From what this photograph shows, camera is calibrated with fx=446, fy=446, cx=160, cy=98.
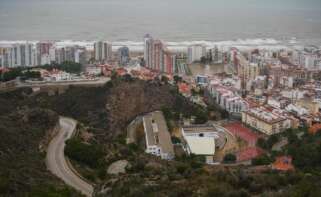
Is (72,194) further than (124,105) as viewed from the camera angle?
No

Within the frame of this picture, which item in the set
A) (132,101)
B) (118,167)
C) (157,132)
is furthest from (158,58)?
(118,167)

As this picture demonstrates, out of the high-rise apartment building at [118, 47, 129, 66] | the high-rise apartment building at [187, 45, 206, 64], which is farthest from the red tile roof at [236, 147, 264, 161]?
the high-rise apartment building at [187, 45, 206, 64]

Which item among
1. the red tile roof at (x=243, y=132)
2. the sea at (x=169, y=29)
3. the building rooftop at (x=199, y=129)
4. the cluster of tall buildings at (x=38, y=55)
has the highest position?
the sea at (x=169, y=29)

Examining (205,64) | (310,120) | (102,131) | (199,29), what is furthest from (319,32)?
(102,131)

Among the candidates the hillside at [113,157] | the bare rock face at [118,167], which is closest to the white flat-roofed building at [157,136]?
the hillside at [113,157]

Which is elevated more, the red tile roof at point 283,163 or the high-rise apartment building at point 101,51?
the high-rise apartment building at point 101,51

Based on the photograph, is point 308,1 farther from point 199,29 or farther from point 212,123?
point 212,123

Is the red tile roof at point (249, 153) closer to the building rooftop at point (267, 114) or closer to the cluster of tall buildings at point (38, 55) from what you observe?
the building rooftop at point (267, 114)

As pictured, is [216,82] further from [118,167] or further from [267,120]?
[118,167]
